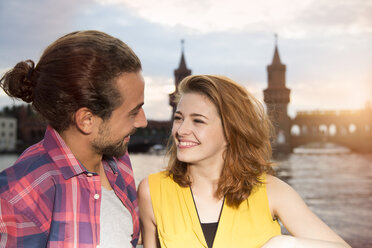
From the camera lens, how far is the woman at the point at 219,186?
2.00 meters

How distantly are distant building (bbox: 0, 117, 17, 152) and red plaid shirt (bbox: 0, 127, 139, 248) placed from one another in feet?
207

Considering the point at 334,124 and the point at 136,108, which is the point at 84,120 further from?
the point at 334,124

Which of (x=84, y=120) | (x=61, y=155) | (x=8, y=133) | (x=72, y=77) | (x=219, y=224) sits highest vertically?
(x=72, y=77)

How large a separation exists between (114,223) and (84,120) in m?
0.44

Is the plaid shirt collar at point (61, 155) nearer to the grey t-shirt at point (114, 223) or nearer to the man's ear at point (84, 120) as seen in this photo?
the man's ear at point (84, 120)

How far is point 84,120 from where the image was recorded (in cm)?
171

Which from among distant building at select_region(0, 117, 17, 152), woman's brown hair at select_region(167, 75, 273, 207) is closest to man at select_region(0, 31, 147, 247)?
woman's brown hair at select_region(167, 75, 273, 207)

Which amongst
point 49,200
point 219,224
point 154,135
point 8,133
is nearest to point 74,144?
point 49,200

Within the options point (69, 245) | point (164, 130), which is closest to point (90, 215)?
point (69, 245)

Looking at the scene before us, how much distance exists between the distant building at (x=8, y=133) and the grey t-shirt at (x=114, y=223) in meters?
62.9

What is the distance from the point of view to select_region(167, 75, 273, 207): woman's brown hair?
2145 millimetres

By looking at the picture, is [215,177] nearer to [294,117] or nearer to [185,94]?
[185,94]

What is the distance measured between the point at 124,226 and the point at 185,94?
78 cm

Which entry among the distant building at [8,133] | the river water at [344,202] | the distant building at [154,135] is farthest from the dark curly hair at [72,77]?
the distant building at [8,133]
